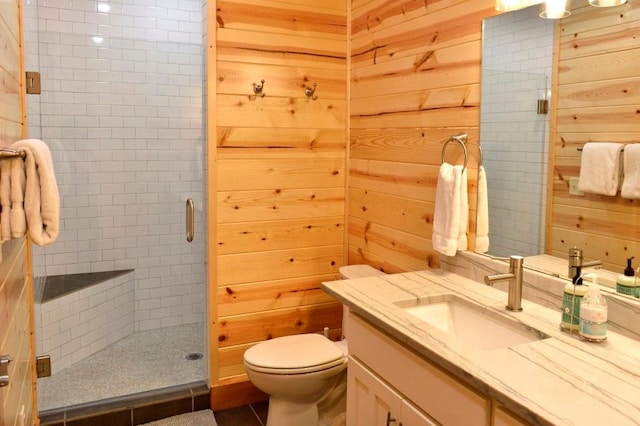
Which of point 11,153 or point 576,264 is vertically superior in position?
point 11,153

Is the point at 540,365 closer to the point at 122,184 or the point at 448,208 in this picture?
the point at 448,208

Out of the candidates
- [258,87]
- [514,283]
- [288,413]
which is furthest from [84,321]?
[514,283]

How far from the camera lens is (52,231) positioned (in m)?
1.37

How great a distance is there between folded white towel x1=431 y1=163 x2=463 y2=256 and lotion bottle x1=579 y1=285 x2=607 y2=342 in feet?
2.25

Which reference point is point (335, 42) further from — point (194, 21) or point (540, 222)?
point (540, 222)

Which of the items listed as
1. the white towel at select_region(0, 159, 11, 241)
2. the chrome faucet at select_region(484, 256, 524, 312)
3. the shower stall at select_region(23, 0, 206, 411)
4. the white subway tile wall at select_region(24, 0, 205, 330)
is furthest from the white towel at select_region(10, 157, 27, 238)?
the white subway tile wall at select_region(24, 0, 205, 330)

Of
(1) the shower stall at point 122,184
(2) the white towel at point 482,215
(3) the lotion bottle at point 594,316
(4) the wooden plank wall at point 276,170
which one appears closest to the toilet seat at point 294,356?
(4) the wooden plank wall at point 276,170

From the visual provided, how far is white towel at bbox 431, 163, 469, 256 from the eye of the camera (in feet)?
6.84

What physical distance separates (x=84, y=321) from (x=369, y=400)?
86.2 inches

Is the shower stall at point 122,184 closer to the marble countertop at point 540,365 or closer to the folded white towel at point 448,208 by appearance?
the folded white towel at point 448,208

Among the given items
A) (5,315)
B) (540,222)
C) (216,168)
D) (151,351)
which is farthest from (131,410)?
(540,222)

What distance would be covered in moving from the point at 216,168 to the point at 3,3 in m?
1.30

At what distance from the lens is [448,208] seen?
211 centimetres

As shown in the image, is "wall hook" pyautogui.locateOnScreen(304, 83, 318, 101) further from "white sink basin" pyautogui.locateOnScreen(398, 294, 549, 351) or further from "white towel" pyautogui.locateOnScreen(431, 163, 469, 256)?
"white sink basin" pyautogui.locateOnScreen(398, 294, 549, 351)
